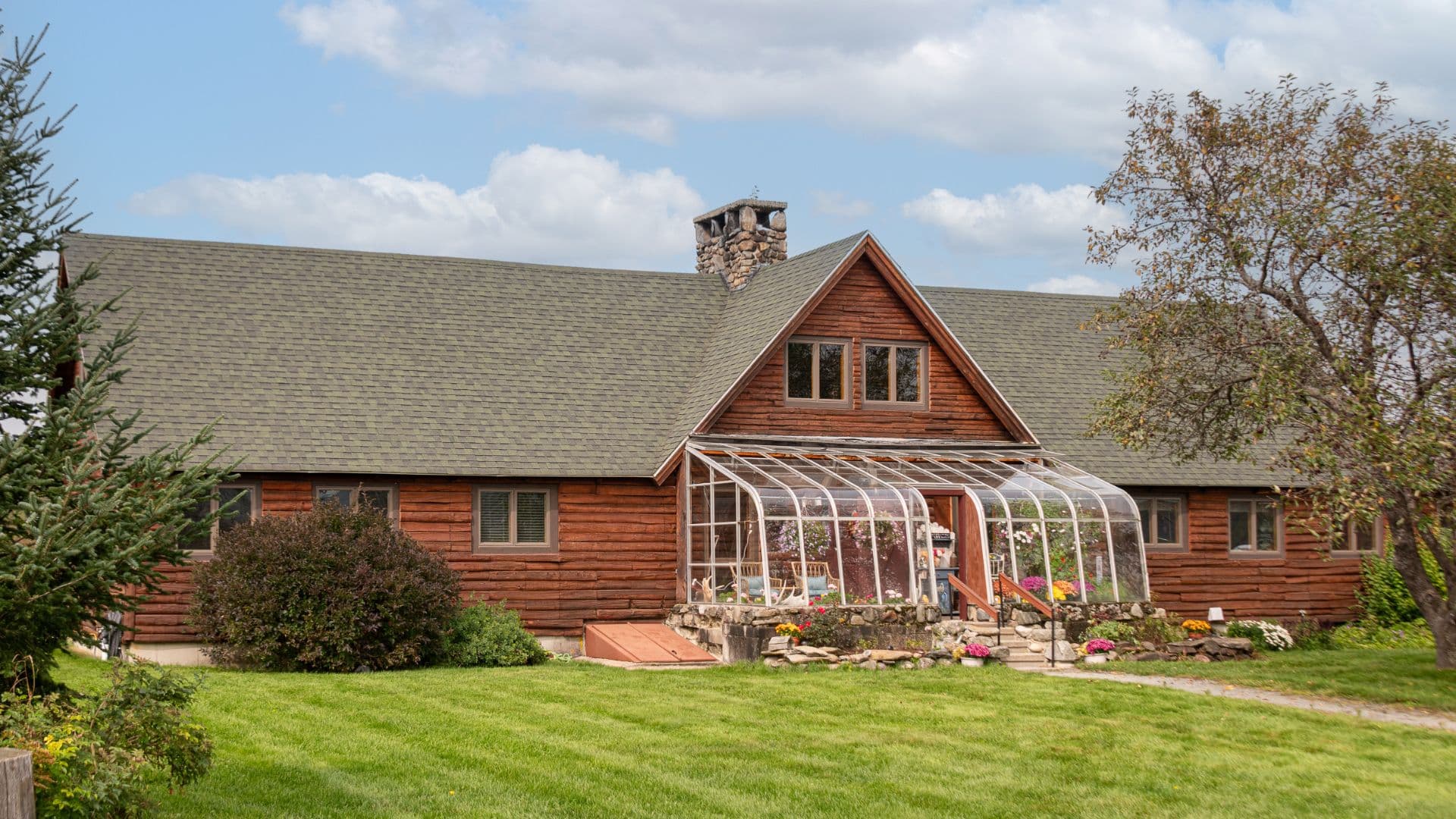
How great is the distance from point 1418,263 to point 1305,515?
11.5 meters

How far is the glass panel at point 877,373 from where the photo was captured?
24.9 metres

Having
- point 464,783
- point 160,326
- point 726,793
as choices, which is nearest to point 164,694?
point 464,783

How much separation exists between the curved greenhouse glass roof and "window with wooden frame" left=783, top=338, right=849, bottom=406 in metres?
1.03

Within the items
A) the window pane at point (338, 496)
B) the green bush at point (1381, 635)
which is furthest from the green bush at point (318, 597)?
the green bush at point (1381, 635)

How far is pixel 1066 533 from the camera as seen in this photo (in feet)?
74.1

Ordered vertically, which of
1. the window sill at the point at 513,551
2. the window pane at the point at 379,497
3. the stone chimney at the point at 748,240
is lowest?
the window sill at the point at 513,551

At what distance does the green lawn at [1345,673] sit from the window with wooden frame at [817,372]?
6684 mm

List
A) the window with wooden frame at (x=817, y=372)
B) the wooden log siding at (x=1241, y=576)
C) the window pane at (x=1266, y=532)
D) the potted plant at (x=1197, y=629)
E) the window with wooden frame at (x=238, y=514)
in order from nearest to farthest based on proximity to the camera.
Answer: the window with wooden frame at (x=238, y=514) → the potted plant at (x=1197, y=629) → the window with wooden frame at (x=817, y=372) → the wooden log siding at (x=1241, y=576) → the window pane at (x=1266, y=532)

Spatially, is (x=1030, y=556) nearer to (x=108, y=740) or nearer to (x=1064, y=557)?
(x=1064, y=557)

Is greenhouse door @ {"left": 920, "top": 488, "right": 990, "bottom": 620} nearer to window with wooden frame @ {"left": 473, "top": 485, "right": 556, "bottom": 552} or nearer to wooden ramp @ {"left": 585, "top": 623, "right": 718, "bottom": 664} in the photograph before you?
wooden ramp @ {"left": 585, "top": 623, "right": 718, "bottom": 664}

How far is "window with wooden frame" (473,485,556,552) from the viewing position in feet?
74.7

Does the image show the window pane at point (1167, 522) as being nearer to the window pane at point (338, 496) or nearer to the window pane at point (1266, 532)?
the window pane at point (1266, 532)

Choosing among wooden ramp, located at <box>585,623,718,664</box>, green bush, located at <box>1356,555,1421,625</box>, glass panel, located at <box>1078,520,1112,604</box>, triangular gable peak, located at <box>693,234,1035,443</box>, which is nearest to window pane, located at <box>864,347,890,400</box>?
triangular gable peak, located at <box>693,234,1035,443</box>

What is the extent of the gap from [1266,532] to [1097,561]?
588 centimetres
